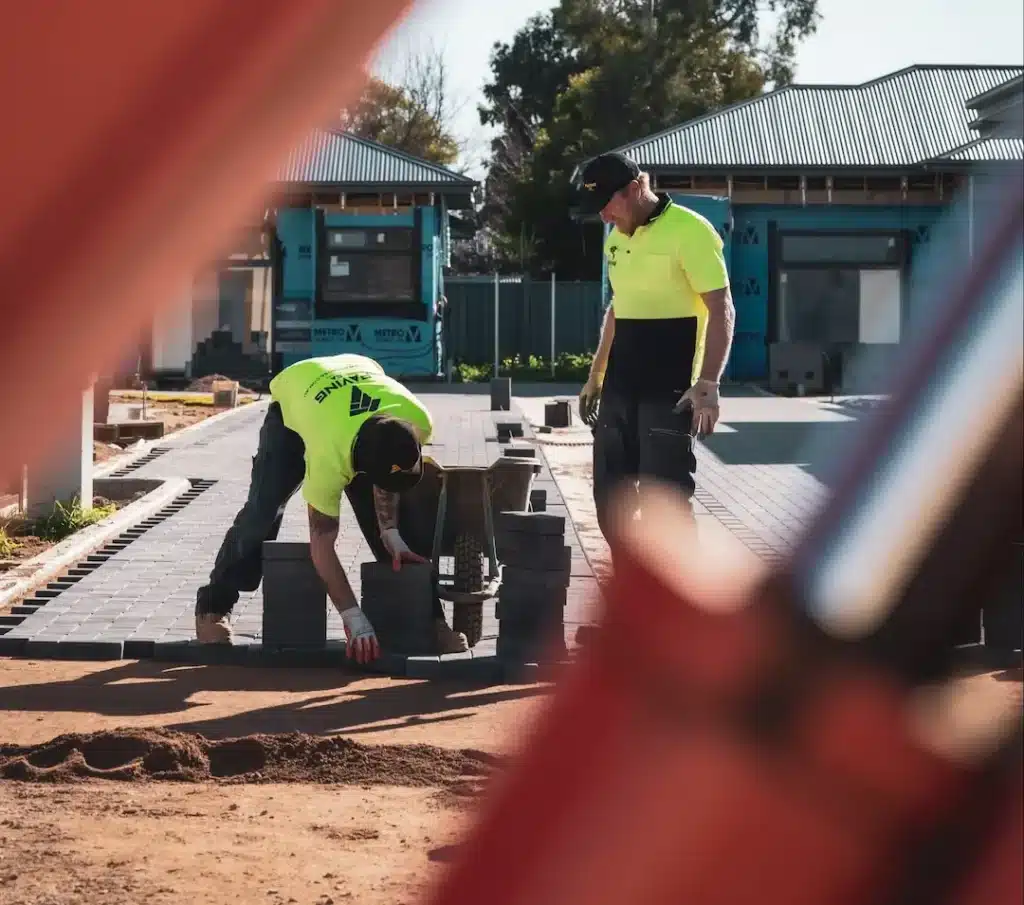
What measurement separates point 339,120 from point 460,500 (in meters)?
5.43

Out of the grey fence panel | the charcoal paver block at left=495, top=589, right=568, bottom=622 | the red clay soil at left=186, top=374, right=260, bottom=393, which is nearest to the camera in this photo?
the charcoal paver block at left=495, top=589, right=568, bottom=622

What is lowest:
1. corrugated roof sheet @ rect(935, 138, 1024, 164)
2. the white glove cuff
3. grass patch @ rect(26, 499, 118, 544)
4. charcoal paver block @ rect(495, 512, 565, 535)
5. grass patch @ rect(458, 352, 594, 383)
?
grass patch @ rect(26, 499, 118, 544)

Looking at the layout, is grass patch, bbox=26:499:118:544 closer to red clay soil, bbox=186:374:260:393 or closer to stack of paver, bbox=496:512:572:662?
stack of paver, bbox=496:512:572:662

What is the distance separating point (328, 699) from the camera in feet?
18.0

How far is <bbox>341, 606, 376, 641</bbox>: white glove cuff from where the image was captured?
5.81 m

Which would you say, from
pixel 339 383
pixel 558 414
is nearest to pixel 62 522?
pixel 339 383

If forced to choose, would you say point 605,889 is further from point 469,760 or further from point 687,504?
point 687,504

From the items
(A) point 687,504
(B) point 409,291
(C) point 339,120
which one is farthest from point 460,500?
(B) point 409,291

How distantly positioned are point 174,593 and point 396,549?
204 centimetres

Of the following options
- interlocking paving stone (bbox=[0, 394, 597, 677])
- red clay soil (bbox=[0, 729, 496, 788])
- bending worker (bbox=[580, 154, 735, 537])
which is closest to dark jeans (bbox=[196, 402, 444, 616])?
interlocking paving stone (bbox=[0, 394, 597, 677])

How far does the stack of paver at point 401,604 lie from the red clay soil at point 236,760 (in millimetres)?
1375

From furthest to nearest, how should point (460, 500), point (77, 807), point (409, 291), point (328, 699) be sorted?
point (409, 291)
point (460, 500)
point (328, 699)
point (77, 807)

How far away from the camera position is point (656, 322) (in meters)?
6.21

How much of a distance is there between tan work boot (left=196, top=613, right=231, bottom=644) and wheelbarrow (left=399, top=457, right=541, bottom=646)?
2.99ft
